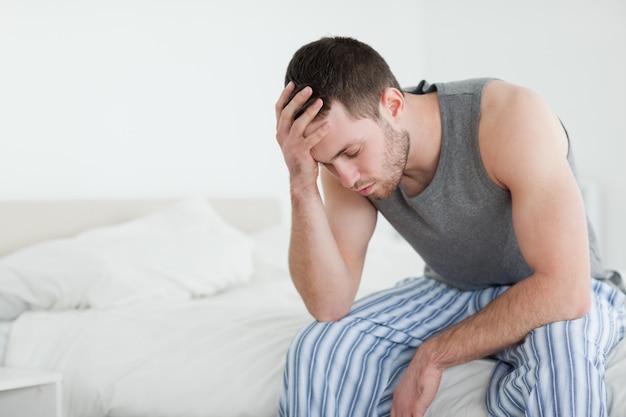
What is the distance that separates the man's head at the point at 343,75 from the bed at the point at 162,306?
1.73ft

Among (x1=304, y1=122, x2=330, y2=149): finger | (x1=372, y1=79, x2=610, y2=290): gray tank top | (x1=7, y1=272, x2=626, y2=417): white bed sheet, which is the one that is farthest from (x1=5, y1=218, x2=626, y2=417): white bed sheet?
(x1=304, y1=122, x2=330, y2=149): finger

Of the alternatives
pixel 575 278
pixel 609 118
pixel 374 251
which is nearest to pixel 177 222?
A: pixel 374 251

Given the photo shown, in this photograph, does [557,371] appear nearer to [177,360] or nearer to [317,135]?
[317,135]

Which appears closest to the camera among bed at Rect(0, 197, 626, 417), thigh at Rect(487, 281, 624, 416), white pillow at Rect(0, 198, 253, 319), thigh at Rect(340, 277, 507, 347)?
thigh at Rect(487, 281, 624, 416)

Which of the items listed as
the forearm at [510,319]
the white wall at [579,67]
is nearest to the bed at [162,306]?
the forearm at [510,319]

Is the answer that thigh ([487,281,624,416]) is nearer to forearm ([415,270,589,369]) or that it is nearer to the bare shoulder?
forearm ([415,270,589,369])

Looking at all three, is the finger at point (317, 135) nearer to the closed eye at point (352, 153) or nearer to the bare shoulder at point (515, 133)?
the closed eye at point (352, 153)

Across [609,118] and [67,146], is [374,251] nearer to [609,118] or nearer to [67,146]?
[67,146]

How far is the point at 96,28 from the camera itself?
2.70 meters

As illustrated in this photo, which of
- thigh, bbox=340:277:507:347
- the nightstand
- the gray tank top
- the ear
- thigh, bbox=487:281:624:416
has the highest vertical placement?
the ear

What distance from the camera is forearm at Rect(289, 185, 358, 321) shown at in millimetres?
1508

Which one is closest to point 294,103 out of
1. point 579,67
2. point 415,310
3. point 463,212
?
point 463,212

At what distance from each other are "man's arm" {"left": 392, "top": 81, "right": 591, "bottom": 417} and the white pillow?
3.57 feet

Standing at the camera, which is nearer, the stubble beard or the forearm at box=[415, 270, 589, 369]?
the forearm at box=[415, 270, 589, 369]
